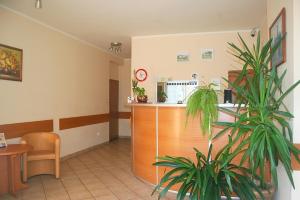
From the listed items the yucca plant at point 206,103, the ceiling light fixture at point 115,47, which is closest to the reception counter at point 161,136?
the yucca plant at point 206,103

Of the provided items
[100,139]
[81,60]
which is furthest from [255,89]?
[100,139]

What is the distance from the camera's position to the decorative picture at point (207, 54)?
18.8ft

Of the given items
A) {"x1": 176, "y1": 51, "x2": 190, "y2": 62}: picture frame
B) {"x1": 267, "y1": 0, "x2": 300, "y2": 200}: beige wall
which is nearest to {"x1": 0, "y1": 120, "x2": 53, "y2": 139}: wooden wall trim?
{"x1": 176, "y1": 51, "x2": 190, "y2": 62}: picture frame

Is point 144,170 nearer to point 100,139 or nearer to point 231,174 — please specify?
point 231,174

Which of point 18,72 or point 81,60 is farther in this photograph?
point 81,60

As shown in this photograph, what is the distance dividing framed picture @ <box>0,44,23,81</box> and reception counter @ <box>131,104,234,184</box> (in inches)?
87.8

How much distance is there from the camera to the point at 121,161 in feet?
19.1

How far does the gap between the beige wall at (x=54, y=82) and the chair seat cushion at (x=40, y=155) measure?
0.68m

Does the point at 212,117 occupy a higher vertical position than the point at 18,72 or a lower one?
lower

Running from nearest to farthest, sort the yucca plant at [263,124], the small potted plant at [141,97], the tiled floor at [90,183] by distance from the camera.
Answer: the yucca plant at [263,124] → the tiled floor at [90,183] → the small potted plant at [141,97]

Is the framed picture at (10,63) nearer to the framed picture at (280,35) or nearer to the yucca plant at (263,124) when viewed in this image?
the yucca plant at (263,124)

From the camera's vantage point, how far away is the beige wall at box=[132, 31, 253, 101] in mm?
5680

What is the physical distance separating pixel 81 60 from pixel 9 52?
2.37 m

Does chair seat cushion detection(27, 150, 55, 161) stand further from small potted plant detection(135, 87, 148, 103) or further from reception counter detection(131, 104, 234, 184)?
small potted plant detection(135, 87, 148, 103)
